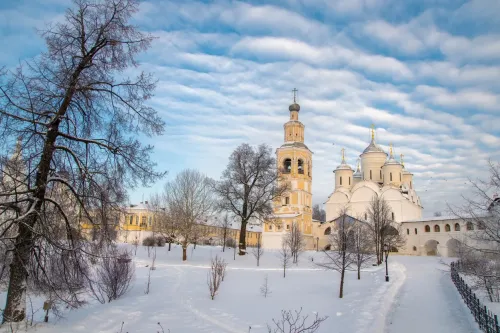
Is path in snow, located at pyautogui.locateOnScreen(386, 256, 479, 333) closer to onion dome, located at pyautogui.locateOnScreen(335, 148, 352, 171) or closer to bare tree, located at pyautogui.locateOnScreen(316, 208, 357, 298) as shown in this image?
bare tree, located at pyautogui.locateOnScreen(316, 208, 357, 298)

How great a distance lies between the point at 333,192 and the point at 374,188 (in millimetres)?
6619

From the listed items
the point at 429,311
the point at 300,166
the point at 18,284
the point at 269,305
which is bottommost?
the point at 269,305

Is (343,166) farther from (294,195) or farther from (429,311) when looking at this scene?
(429,311)

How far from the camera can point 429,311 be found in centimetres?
1414

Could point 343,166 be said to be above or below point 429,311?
above

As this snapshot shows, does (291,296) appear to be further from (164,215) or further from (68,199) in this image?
(164,215)

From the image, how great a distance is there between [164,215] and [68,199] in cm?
2516

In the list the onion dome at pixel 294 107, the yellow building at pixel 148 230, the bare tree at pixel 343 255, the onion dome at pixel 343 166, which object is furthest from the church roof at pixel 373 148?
the bare tree at pixel 343 255

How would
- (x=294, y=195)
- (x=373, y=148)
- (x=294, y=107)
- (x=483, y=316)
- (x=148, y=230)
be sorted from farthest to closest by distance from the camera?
(x=373, y=148), (x=294, y=107), (x=294, y=195), (x=148, y=230), (x=483, y=316)

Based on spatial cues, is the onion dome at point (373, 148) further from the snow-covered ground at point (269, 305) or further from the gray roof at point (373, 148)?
the snow-covered ground at point (269, 305)

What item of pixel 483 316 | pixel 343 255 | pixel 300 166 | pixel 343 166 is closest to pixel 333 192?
pixel 343 166

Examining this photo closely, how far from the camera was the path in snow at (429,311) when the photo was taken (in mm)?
11812

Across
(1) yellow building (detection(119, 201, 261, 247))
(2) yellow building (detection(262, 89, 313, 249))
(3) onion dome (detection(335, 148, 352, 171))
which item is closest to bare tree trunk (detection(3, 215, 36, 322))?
(1) yellow building (detection(119, 201, 261, 247))

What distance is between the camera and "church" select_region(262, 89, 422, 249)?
49.3 metres
